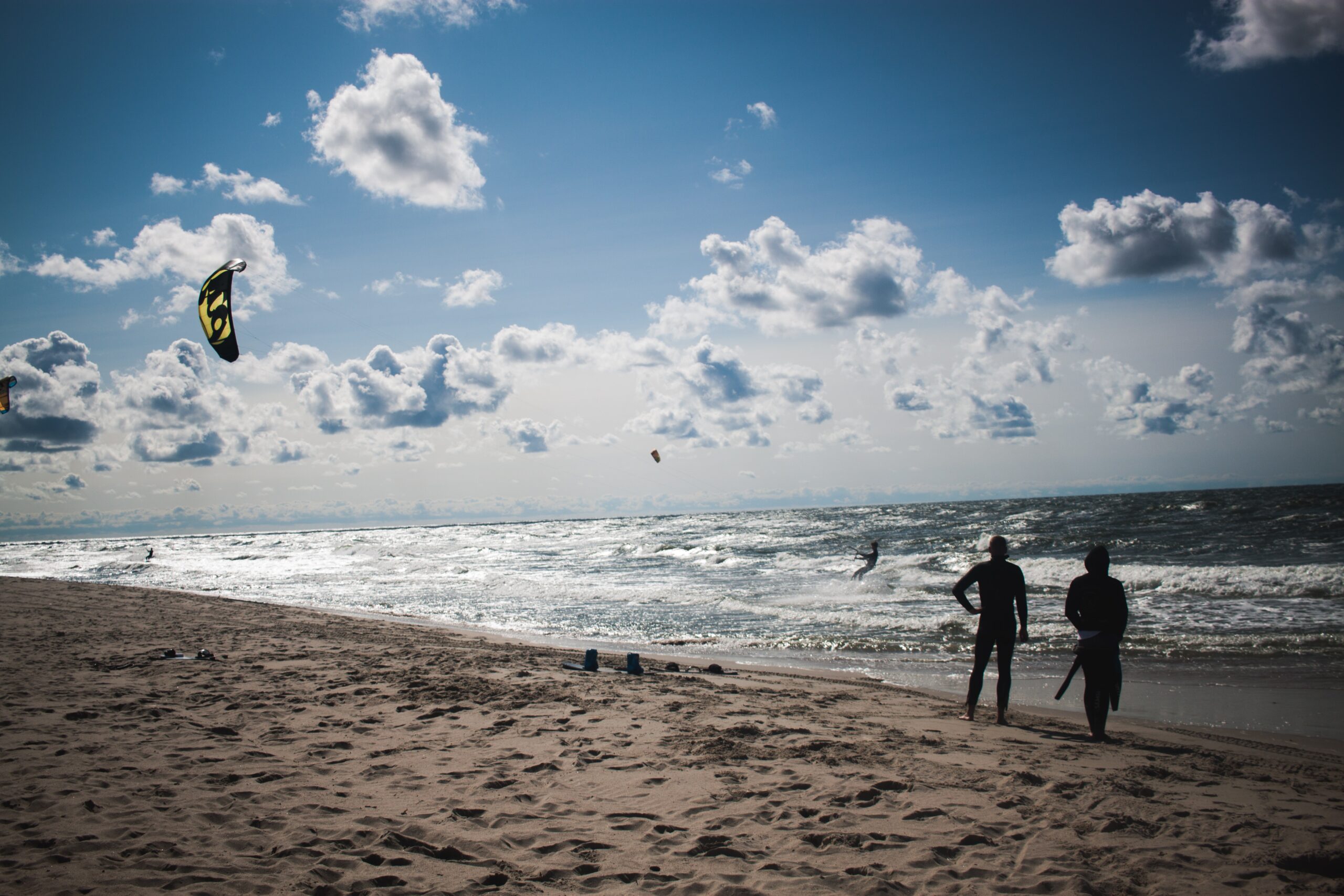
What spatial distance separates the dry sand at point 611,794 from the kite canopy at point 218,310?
462 cm

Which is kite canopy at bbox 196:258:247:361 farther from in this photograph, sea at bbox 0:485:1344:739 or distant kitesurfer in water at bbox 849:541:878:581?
distant kitesurfer in water at bbox 849:541:878:581

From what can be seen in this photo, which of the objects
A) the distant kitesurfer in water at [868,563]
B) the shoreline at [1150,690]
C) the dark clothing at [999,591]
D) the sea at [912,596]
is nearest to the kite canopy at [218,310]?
the sea at [912,596]

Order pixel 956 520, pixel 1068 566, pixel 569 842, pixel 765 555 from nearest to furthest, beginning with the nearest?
pixel 569 842 → pixel 1068 566 → pixel 765 555 → pixel 956 520

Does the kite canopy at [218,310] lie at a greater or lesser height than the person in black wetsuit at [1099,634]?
greater

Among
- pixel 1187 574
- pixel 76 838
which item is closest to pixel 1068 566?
pixel 1187 574

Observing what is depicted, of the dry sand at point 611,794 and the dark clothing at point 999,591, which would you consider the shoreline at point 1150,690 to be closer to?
the dry sand at point 611,794

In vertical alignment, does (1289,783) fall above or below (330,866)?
below

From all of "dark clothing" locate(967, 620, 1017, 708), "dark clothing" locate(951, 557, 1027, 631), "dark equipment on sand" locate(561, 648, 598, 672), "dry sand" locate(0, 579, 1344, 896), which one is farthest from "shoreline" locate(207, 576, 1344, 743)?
"dark clothing" locate(951, 557, 1027, 631)

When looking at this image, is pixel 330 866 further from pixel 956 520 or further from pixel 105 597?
pixel 956 520

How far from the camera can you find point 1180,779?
454 cm

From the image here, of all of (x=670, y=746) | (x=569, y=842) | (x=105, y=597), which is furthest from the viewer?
(x=105, y=597)

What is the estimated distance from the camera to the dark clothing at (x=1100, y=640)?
5551 millimetres

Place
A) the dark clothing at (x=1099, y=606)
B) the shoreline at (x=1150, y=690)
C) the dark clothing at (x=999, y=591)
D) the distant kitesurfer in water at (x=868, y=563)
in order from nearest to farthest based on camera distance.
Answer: the dark clothing at (x=1099, y=606) < the dark clothing at (x=999, y=591) < the shoreline at (x=1150, y=690) < the distant kitesurfer in water at (x=868, y=563)

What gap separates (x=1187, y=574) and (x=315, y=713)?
19466 mm
